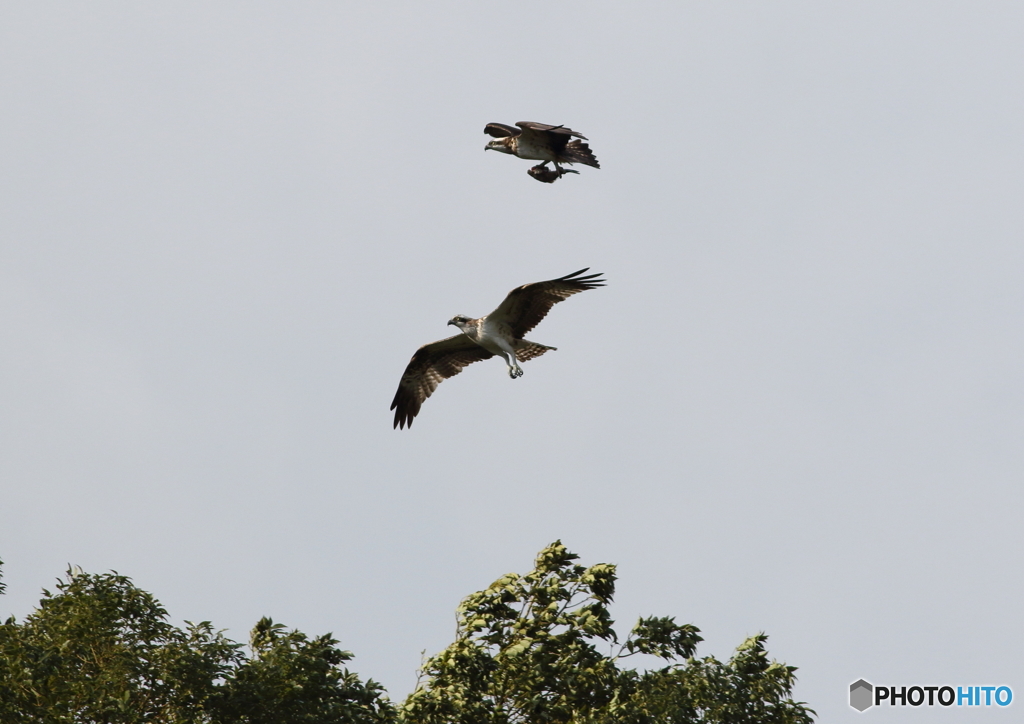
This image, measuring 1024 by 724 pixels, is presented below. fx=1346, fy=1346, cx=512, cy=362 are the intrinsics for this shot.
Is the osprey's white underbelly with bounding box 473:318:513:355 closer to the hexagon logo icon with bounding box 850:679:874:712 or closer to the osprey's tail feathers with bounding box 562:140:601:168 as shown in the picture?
the osprey's tail feathers with bounding box 562:140:601:168

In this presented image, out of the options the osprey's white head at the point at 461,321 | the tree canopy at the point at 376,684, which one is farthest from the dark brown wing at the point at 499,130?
the tree canopy at the point at 376,684

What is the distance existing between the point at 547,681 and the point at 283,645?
2.59 m

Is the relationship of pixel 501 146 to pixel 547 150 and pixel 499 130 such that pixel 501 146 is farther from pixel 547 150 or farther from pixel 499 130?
pixel 547 150

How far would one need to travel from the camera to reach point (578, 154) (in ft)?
63.0

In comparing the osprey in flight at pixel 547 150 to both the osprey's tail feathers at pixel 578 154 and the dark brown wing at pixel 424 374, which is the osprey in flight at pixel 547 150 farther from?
the dark brown wing at pixel 424 374

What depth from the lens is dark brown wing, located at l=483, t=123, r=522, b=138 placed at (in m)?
19.9

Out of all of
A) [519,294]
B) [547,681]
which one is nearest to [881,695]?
[547,681]

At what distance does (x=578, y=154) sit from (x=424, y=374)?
3848mm

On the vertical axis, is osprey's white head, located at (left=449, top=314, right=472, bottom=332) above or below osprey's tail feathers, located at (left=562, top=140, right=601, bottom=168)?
below

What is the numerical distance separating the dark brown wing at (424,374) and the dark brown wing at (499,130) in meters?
3.29

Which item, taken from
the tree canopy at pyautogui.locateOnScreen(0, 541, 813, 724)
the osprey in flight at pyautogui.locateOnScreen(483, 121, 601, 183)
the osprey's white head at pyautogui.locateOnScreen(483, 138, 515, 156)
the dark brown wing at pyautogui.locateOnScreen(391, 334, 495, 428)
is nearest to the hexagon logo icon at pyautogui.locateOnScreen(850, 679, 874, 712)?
the tree canopy at pyautogui.locateOnScreen(0, 541, 813, 724)

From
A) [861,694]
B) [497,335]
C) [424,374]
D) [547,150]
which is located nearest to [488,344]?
[497,335]

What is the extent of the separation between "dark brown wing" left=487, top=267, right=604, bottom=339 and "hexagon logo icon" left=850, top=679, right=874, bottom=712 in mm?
5799

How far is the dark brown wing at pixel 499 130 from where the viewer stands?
1986cm
